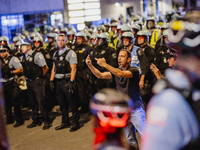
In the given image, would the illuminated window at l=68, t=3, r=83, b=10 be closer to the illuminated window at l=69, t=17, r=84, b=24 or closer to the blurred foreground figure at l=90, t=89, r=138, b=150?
the illuminated window at l=69, t=17, r=84, b=24

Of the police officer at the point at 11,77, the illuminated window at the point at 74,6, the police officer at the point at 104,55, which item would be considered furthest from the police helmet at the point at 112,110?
the illuminated window at the point at 74,6

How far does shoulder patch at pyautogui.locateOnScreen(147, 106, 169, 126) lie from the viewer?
3.76 feet

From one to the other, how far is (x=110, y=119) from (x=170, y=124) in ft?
1.63

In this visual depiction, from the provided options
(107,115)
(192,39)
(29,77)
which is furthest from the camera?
(29,77)

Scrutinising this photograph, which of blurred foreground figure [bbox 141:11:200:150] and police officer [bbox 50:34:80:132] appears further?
police officer [bbox 50:34:80:132]

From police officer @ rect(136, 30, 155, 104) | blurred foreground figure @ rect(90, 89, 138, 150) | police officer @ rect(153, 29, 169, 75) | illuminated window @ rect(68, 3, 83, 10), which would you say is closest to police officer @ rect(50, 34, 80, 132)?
police officer @ rect(136, 30, 155, 104)

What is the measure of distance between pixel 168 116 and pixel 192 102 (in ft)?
0.59

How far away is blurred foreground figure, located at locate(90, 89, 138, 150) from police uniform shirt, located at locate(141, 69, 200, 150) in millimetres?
378

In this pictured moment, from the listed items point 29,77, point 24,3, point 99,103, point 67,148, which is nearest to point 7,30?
point 24,3

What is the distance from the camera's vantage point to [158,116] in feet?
3.81

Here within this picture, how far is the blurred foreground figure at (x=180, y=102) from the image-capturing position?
3.73 feet

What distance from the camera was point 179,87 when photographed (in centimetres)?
124

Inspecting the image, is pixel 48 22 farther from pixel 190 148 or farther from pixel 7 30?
pixel 190 148

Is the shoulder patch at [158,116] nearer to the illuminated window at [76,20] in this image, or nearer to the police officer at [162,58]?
the police officer at [162,58]
